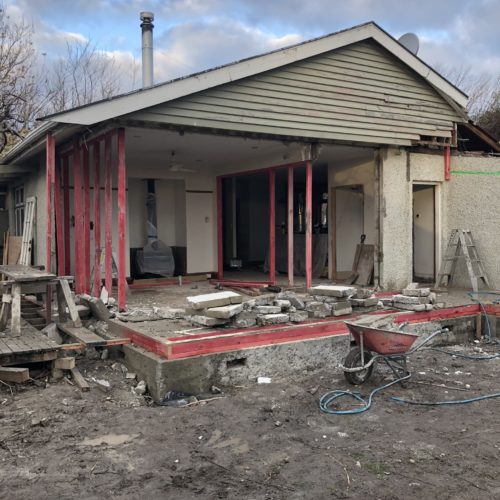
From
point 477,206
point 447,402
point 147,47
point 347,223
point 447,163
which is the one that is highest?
point 147,47

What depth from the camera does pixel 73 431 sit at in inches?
178

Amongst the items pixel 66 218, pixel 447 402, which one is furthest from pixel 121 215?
pixel 447 402

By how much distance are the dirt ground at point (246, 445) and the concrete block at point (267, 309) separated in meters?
0.92

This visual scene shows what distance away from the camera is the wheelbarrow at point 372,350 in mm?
5473

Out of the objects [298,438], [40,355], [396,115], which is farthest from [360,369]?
[396,115]

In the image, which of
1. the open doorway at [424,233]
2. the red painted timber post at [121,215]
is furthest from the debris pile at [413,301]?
the red painted timber post at [121,215]

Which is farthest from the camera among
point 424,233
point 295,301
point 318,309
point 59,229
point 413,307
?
point 424,233

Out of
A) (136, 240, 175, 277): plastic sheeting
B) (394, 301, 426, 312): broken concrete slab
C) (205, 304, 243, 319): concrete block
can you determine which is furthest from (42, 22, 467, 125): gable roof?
(136, 240, 175, 277): plastic sheeting

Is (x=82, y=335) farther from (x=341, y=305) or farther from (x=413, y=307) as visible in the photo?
(x=413, y=307)

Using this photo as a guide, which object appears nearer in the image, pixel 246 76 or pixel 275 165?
pixel 246 76

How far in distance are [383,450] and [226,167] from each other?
856 cm

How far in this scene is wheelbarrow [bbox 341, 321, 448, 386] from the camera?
5.47 meters

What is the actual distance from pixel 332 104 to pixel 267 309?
13.8 feet

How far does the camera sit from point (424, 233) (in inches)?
437
